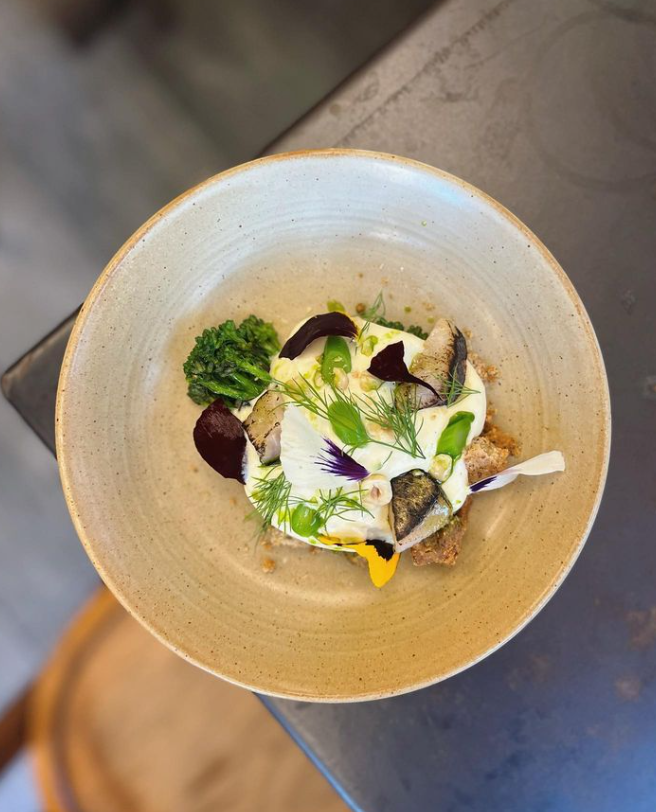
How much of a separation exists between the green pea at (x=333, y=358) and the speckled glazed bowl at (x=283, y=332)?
5.3 inches

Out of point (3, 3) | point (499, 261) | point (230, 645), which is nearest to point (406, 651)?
point (230, 645)

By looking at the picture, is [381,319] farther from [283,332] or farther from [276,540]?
[276,540]

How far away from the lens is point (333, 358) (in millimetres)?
1154

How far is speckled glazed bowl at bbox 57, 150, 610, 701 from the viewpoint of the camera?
3.58 feet

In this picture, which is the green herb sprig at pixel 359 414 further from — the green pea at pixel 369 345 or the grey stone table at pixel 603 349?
the grey stone table at pixel 603 349

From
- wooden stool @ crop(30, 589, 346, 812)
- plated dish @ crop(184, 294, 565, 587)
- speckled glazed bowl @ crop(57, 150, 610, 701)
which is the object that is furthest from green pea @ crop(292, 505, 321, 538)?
wooden stool @ crop(30, 589, 346, 812)

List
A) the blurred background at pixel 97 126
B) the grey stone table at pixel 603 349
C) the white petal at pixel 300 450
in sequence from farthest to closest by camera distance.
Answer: the blurred background at pixel 97 126
the grey stone table at pixel 603 349
the white petal at pixel 300 450

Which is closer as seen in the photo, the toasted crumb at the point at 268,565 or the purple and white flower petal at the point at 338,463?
the purple and white flower petal at the point at 338,463

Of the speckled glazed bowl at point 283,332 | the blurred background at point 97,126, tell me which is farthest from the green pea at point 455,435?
the blurred background at point 97,126

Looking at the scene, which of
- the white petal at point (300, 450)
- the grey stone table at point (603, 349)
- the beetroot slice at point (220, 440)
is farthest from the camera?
the grey stone table at point (603, 349)

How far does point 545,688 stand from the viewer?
1.28 metres

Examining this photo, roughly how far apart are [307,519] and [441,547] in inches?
9.5

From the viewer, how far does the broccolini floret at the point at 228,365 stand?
46.1 inches

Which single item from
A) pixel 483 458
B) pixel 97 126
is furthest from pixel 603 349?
pixel 97 126
